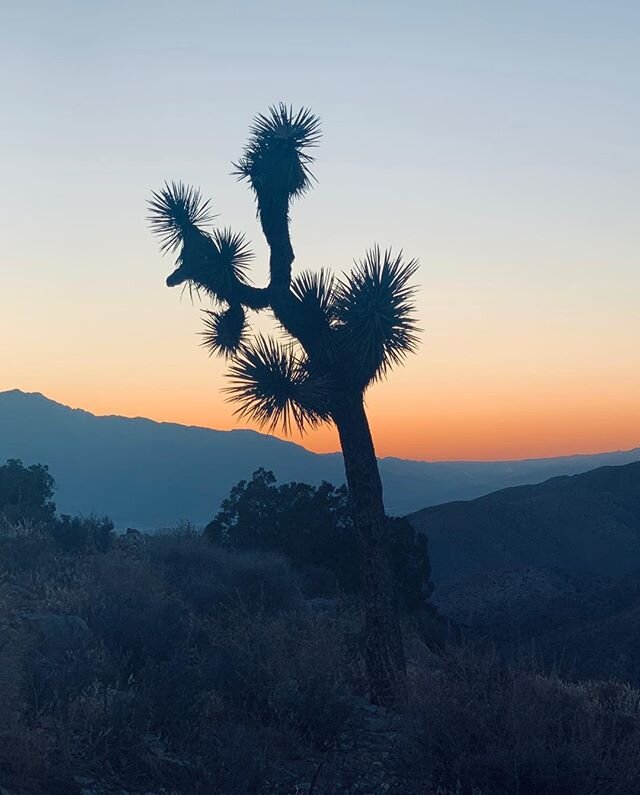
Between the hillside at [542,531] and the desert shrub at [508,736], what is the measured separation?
143 feet

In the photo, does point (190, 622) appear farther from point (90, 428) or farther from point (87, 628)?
point (90, 428)

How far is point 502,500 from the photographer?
73000mm

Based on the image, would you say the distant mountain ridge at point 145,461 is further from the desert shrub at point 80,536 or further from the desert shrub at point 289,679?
the desert shrub at point 289,679

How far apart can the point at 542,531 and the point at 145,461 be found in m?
103

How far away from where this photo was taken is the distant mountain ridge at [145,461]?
138 meters

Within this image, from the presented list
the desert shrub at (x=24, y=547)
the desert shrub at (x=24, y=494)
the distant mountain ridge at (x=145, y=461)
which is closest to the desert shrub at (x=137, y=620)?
the desert shrub at (x=24, y=547)

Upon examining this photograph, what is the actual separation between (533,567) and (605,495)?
22.9 metres

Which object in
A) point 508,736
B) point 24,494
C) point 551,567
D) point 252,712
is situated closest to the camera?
point 508,736

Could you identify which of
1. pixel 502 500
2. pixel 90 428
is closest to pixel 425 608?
pixel 502 500

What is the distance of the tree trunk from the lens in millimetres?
12078

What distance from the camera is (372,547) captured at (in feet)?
41.5

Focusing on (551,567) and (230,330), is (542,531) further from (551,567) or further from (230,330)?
(230,330)

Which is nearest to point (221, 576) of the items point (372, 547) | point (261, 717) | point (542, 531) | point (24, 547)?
point (24, 547)

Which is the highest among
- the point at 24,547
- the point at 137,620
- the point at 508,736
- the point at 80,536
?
the point at 80,536
